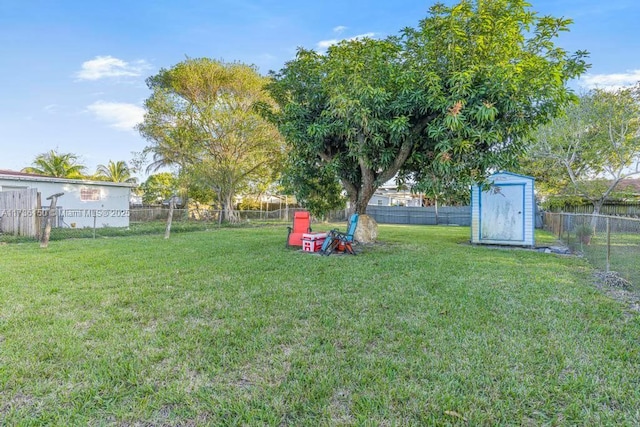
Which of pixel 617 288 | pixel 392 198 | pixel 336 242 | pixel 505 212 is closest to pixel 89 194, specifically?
pixel 336 242

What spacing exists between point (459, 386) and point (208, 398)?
155 centimetres

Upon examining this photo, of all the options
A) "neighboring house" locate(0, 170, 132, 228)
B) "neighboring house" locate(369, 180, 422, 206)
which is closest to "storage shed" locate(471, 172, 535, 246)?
"neighboring house" locate(0, 170, 132, 228)

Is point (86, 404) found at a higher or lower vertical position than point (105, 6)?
lower

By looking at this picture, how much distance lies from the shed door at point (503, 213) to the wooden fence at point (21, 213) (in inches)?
528

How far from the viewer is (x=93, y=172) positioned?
2575cm

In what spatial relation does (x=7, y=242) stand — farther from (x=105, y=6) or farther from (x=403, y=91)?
(x=403, y=91)

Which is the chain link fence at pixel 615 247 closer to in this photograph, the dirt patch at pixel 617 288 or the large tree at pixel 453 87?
the dirt patch at pixel 617 288

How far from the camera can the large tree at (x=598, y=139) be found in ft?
40.9

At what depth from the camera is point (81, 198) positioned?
15820 millimetres

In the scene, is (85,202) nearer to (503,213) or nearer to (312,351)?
(312,351)

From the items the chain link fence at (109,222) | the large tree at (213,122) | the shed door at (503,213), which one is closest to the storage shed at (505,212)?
the shed door at (503,213)

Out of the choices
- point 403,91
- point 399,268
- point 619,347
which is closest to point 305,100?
point 403,91

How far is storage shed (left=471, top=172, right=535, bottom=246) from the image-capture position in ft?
33.0

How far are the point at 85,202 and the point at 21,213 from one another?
534 cm
